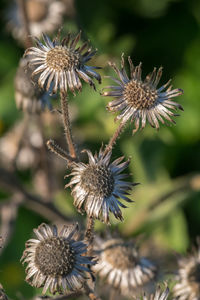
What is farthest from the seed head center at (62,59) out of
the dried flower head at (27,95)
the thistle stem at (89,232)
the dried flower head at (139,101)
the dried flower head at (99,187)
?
the dried flower head at (27,95)

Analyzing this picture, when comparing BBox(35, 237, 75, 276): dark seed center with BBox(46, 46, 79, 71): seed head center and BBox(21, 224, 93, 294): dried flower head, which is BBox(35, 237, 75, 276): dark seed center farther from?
BBox(46, 46, 79, 71): seed head center

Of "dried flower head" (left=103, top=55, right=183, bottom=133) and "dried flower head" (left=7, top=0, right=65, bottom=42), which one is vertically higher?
"dried flower head" (left=7, top=0, right=65, bottom=42)

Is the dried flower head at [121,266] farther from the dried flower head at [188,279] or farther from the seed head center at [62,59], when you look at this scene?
the seed head center at [62,59]

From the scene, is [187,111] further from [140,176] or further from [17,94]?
[17,94]

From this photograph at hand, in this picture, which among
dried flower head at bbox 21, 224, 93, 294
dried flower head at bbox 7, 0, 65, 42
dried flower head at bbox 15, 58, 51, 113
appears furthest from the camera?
dried flower head at bbox 7, 0, 65, 42

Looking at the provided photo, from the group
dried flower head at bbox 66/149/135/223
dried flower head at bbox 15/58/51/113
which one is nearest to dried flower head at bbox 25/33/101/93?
dried flower head at bbox 66/149/135/223

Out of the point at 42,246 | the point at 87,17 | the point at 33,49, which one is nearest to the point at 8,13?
the point at 87,17

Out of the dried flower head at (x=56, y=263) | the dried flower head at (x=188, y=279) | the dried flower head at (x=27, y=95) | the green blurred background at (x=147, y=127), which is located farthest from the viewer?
the green blurred background at (x=147, y=127)
